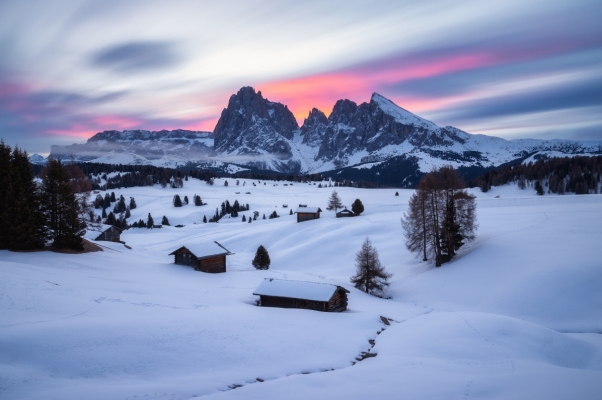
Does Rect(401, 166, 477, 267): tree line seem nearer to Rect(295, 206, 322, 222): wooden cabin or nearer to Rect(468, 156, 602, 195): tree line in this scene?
Rect(295, 206, 322, 222): wooden cabin

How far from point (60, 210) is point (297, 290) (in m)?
26.8

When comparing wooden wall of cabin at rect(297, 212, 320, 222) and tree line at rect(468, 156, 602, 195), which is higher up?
tree line at rect(468, 156, 602, 195)

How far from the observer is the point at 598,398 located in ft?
37.3

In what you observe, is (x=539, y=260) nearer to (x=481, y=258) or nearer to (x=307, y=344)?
(x=481, y=258)

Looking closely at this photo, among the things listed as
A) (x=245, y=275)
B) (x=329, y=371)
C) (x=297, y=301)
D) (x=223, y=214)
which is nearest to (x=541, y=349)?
A: (x=329, y=371)

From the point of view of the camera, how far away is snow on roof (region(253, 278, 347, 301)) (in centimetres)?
2821

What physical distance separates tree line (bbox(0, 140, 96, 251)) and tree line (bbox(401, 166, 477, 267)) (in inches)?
1480

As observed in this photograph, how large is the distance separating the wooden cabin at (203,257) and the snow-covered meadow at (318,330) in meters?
1.92

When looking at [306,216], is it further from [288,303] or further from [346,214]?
[288,303]

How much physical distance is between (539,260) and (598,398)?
75.7 ft

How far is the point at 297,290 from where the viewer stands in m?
29.6

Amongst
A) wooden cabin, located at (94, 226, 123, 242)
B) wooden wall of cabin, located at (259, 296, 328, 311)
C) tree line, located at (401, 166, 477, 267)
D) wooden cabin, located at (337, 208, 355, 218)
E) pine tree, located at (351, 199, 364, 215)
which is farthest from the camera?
wooden cabin, located at (337, 208, 355, 218)

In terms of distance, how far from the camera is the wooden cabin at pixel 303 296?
2803 centimetres

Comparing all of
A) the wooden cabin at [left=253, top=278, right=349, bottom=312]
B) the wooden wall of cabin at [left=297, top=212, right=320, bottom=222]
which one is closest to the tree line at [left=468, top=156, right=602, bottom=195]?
the wooden wall of cabin at [left=297, top=212, right=320, bottom=222]
